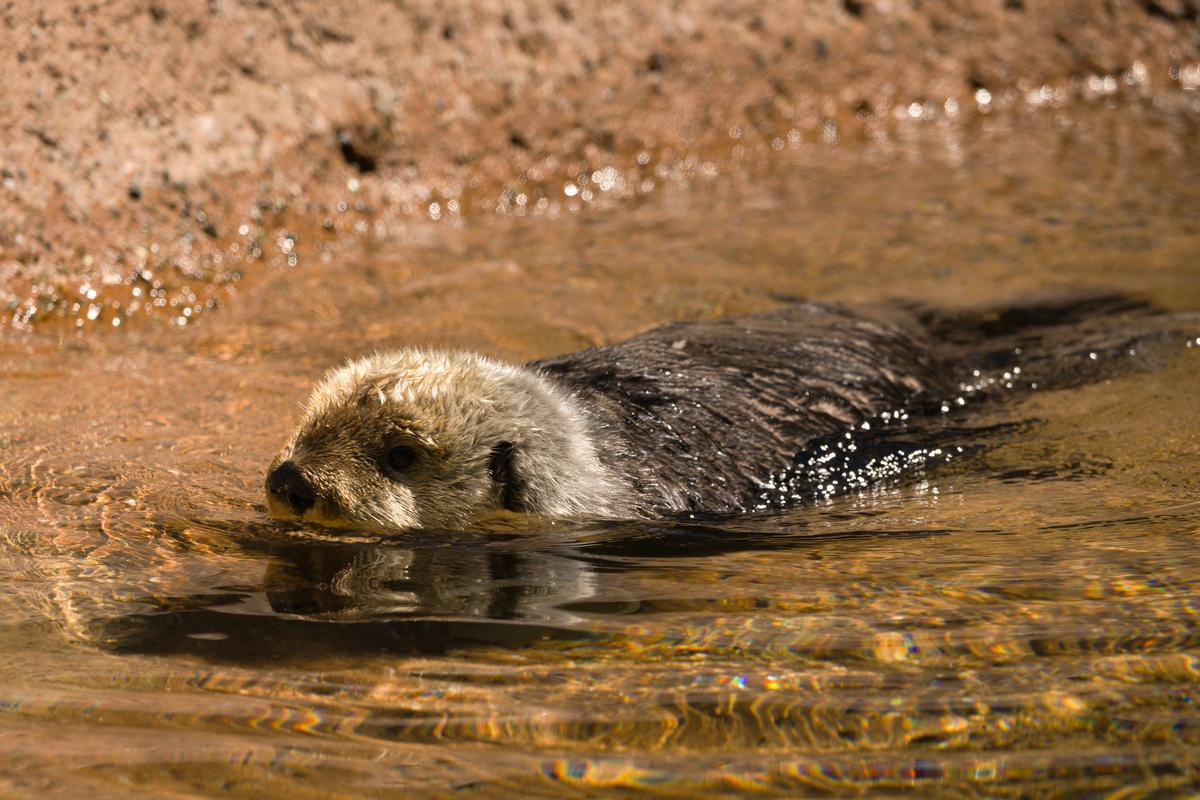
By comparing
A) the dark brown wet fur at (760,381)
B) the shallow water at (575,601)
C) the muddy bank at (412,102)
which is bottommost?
the shallow water at (575,601)

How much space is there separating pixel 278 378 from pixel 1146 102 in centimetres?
636

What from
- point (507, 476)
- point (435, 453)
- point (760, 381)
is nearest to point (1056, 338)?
point (760, 381)

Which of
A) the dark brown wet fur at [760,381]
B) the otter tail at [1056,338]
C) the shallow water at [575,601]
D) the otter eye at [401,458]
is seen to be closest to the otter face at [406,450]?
the otter eye at [401,458]

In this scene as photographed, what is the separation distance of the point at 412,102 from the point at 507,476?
13.2ft

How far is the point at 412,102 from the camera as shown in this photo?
7352 mm

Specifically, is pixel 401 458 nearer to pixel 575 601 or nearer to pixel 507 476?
pixel 507 476

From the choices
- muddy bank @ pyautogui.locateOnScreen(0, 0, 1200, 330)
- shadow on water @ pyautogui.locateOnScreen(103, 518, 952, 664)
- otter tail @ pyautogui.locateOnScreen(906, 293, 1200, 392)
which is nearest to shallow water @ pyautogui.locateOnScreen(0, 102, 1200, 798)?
shadow on water @ pyautogui.locateOnScreen(103, 518, 952, 664)

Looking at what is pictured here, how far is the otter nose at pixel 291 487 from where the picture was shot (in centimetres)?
363

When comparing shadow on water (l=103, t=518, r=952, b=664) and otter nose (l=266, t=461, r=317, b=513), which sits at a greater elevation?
otter nose (l=266, t=461, r=317, b=513)

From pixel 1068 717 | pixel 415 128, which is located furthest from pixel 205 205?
pixel 1068 717

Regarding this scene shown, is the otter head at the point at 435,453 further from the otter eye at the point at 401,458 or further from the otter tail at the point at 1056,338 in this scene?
the otter tail at the point at 1056,338

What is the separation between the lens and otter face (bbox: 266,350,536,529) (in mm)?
3725

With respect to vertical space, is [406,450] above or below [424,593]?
above

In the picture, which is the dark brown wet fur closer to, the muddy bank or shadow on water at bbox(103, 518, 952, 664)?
shadow on water at bbox(103, 518, 952, 664)
